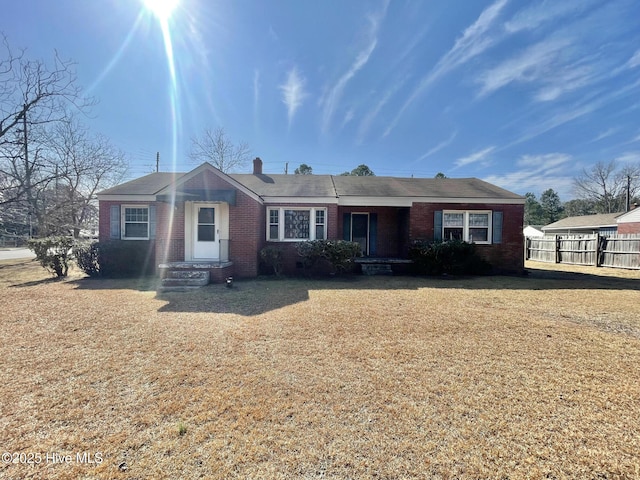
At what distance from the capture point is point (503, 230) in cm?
1258

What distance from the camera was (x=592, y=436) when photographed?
2379 mm

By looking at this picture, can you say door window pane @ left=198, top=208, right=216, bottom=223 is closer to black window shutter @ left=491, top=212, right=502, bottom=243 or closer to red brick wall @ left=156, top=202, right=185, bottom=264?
red brick wall @ left=156, top=202, right=185, bottom=264

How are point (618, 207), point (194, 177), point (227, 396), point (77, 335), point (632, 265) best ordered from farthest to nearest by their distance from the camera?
point (618, 207)
point (632, 265)
point (194, 177)
point (77, 335)
point (227, 396)

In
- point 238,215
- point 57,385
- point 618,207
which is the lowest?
point 57,385

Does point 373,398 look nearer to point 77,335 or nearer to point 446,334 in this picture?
point 446,334

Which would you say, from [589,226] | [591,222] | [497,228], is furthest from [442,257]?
[591,222]

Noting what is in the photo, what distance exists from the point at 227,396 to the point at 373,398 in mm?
1501

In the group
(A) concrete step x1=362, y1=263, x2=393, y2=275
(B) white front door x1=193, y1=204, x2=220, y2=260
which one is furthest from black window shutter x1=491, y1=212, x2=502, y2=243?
(B) white front door x1=193, y1=204, x2=220, y2=260

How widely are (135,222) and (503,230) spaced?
1603 centimetres

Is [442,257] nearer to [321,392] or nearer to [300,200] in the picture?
[300,200]

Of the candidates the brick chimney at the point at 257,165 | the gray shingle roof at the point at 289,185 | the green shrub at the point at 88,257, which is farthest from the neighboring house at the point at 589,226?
the green shrub at the point at 88,257

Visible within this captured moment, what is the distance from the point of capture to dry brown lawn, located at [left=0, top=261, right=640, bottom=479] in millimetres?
2115

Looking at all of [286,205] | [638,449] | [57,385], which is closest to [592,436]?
[638,449]

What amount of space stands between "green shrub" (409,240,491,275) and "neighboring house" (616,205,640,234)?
22.6 m
